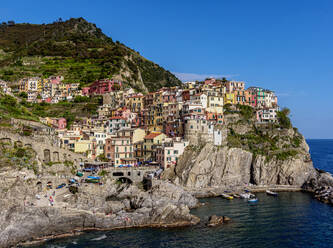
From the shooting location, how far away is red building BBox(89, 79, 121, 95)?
4400 inches

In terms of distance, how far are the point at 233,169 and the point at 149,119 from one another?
26396mm

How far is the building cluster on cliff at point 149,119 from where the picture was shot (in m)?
74.2

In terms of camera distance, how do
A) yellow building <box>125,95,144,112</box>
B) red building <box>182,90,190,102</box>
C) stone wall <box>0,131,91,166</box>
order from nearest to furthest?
stone wall <box>0,131,91,166</box> → red building <box>182,90,190,102</box> → yellow building <box>125,95,144,112</box>

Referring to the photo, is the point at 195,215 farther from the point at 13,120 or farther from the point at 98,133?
the point at 13,120

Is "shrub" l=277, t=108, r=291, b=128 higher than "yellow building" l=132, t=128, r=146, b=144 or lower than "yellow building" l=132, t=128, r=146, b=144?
higher

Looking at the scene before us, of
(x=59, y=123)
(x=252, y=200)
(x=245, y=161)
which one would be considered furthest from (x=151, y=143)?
(x=59, y=123)

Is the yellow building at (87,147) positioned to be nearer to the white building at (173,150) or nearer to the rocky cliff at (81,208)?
the rocky cliff at (81,208)

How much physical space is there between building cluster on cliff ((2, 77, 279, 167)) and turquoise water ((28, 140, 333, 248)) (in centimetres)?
2071

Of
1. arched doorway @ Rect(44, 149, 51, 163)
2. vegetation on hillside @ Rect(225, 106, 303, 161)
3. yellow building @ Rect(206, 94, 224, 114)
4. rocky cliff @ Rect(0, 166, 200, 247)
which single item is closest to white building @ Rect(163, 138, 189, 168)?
rocky cliff @ Rect(0, 166, 200, 247)

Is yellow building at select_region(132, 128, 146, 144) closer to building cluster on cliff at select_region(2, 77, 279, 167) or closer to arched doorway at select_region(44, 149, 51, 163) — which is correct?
building cluster on cliff at select_region(2, 77, 279, 167)

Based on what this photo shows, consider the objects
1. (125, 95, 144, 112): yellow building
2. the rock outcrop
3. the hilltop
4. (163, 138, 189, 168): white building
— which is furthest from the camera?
the hilltop

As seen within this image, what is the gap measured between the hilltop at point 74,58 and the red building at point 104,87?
734 cm

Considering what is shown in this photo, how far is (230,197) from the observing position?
68.0 m

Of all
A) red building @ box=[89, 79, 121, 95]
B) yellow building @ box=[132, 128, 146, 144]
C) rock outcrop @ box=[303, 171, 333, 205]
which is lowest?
rock outcrop @ box=[303, 171, 333, 205]
